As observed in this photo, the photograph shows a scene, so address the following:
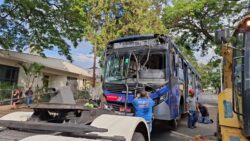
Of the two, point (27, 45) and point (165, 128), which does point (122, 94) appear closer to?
point (165, 128)

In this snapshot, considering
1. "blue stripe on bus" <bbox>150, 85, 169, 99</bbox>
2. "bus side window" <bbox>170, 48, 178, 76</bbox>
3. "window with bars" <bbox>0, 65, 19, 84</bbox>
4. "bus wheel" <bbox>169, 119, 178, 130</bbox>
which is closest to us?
"blue stripe on bus" <bbox>150, 85, 169, 99</bbox>

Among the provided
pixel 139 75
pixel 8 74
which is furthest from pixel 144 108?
pixel 8 74

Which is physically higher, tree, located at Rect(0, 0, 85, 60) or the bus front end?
tree, located at Rect(0, 0, 85, 60)

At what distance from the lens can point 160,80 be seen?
367 inches

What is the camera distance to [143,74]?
9.67 metres

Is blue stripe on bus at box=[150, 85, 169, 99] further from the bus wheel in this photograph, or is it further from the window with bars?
the window with bars

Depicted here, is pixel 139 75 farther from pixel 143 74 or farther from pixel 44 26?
pixel 44 26

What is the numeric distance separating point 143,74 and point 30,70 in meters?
14.5

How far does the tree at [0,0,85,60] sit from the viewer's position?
18141 millimetres

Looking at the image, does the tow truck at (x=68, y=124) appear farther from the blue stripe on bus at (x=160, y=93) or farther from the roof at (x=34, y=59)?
the roof at (x=34, y=59)

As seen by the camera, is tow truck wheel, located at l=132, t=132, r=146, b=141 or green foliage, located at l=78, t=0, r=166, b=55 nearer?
tow truck wheel, located at l=132, t=132, r=146, b=141

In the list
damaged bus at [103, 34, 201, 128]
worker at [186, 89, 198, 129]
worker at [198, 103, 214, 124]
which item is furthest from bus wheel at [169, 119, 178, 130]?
worker at [198, 103, 214, 124]

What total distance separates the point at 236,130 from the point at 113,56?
5.70 metres

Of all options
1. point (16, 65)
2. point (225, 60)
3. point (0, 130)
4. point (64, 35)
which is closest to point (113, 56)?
point (225, 60)
